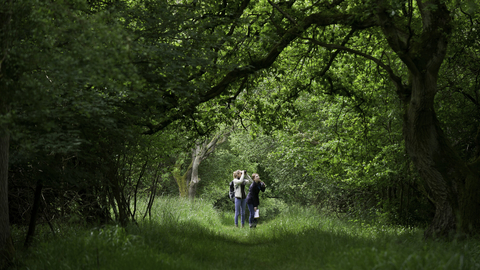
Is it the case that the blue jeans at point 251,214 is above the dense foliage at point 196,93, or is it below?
below

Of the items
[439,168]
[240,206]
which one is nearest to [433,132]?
[439,168]

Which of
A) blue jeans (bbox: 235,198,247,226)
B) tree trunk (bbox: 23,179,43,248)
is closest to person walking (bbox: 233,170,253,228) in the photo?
blue jeans (bbox: 235,198,247,226)

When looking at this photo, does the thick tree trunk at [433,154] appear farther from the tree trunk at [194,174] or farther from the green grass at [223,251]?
the tree trunk at [194,174]

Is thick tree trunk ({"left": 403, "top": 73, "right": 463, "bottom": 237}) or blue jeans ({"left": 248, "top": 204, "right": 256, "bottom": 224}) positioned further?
blue jeans ({"left": 248, "top": 204, "right": 256, "bottom": 224})

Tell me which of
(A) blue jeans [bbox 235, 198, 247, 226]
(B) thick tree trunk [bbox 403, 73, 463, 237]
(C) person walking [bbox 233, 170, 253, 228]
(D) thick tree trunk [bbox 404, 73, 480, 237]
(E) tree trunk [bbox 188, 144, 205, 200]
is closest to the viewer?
(D) thick tree trunk [bbox 404, 73, 480, 237]

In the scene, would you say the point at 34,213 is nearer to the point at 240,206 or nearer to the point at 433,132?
the point at 433,132

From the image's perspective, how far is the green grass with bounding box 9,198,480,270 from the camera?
5012 mm

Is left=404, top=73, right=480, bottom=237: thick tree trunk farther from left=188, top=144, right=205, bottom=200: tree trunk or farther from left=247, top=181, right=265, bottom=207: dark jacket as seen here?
left=188, top=144, right=205, bottom=200: tree trunk

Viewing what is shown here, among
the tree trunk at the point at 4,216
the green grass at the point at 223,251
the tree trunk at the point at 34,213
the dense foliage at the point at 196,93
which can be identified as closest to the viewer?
the dense foliage at the point at 196,93

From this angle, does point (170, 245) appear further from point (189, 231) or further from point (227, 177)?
point (227, 177)

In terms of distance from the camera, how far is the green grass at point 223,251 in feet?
16.4

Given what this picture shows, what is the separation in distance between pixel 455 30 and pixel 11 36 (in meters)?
7.76

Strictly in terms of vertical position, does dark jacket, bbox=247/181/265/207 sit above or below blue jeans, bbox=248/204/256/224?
above

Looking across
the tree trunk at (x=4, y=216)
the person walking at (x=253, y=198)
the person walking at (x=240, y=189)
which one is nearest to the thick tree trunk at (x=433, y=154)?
the person walking at (x=253, y=198)
